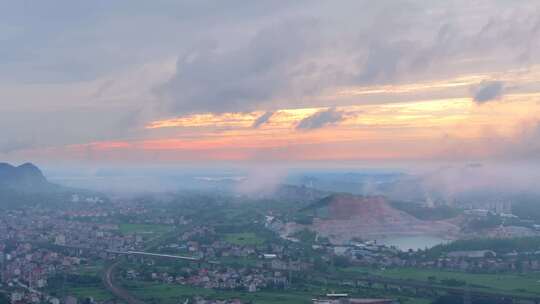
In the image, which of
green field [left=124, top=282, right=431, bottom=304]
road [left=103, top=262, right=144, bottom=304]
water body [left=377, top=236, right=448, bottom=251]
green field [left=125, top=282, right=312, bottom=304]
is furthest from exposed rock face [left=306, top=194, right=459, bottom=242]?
green field [left=125, top=282, right=312, bottom=304]

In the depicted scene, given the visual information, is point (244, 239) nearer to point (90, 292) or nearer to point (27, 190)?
point (90, 292)

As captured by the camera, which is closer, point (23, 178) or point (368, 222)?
point (368, 222)

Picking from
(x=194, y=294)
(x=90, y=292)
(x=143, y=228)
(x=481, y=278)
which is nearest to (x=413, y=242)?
(x=481, y=278)

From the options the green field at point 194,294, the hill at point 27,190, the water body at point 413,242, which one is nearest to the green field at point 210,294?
the green field at point 194,294

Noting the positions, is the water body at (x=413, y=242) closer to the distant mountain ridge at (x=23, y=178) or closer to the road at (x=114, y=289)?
the road at (x=114, y=289)

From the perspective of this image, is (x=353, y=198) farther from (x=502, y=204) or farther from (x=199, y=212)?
(x=502, y=204)

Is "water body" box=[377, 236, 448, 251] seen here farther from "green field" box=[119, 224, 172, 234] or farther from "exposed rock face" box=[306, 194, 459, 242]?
"green field" box=[119, 224, 172, 234]
